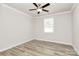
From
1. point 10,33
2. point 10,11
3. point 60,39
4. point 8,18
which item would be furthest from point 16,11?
point 60,39

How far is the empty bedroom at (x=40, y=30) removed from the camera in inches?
93.2

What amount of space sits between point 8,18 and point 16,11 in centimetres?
59

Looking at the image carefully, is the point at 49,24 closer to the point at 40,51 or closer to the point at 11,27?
the point at 40,51

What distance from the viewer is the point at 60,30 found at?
140 inches

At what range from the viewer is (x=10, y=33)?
279 cm

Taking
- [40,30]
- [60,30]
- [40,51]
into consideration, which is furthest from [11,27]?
[60,30]

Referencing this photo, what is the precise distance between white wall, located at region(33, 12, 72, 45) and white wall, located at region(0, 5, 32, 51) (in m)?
1.06

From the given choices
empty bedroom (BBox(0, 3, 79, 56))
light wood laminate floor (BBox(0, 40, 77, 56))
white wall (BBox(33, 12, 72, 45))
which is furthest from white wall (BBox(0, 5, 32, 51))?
white wall (BBox(33, 12, 72, 45))

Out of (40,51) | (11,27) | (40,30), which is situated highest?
(11,27)

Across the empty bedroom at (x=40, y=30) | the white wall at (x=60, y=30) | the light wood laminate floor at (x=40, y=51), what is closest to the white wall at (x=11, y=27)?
the empty bedroom at (x=40, y=30)

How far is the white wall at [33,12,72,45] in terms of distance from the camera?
3208mm

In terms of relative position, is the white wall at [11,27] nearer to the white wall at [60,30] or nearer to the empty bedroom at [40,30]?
the empty bedroom at [40,30]

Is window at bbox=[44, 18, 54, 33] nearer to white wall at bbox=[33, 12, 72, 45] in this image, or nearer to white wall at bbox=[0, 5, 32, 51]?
white wall at bbox=[33, 12, 72, 45]

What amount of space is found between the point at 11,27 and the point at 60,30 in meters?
2.40
